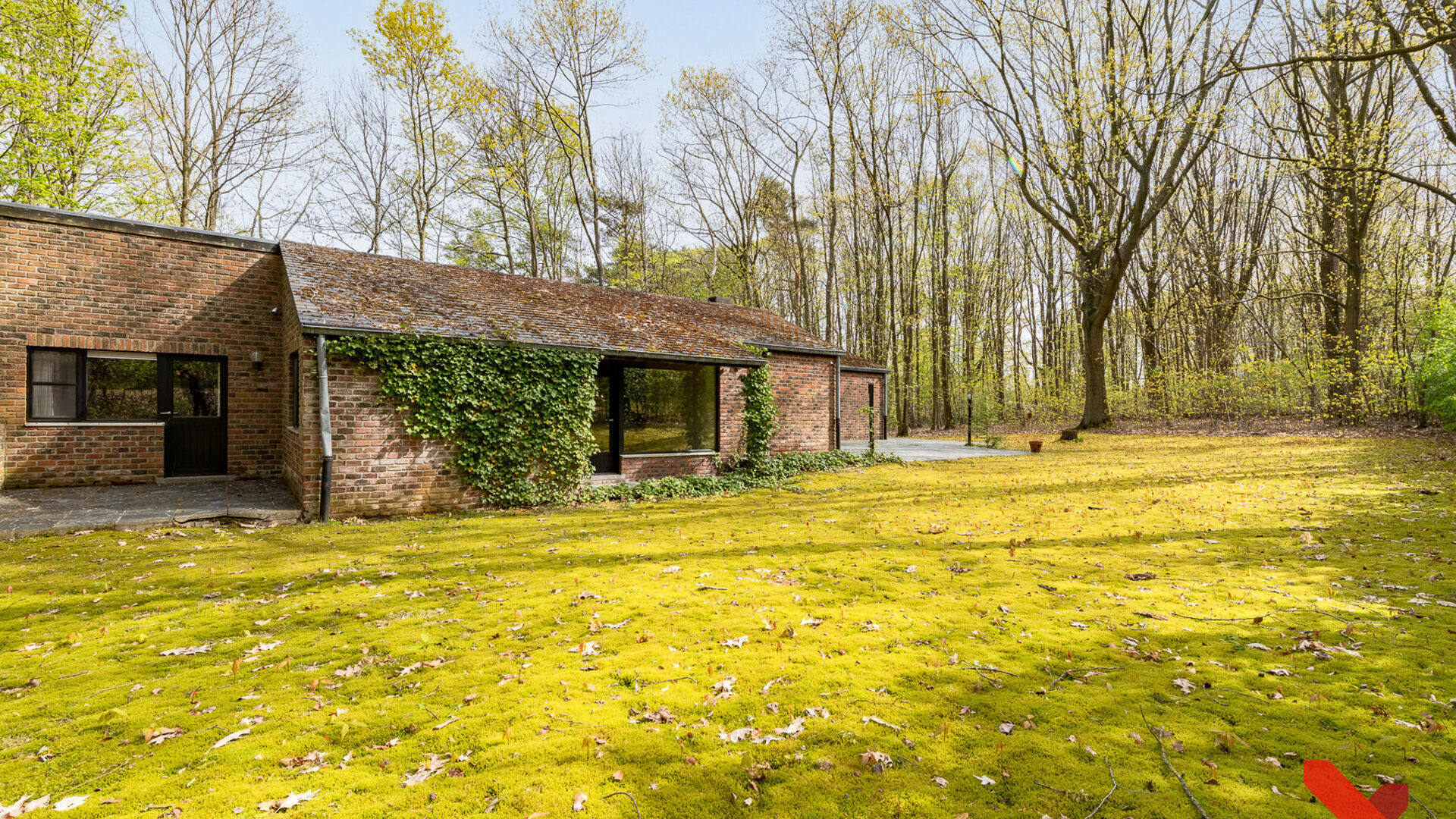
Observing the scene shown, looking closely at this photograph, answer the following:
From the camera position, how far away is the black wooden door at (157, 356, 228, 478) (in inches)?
387

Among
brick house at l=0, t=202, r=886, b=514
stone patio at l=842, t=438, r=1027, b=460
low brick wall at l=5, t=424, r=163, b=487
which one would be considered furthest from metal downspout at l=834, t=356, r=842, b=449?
low brick wall at l=5, t=424, r=163, b=487

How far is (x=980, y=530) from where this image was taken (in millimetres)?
7363

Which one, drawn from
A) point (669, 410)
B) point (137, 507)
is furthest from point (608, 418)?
point (137, 507)

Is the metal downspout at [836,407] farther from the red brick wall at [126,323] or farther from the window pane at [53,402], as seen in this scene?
the window pane at [53,402]

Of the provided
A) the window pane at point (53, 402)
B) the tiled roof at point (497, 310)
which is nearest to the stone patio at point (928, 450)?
the tiled roof at point (497, 310)

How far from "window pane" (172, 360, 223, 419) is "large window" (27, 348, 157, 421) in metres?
0.28

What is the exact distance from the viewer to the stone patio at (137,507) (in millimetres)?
6941

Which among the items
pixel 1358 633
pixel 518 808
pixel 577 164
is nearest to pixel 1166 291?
pixel 577 164

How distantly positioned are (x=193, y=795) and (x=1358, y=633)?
654cm

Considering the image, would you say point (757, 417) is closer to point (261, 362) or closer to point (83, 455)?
point (261, 362)

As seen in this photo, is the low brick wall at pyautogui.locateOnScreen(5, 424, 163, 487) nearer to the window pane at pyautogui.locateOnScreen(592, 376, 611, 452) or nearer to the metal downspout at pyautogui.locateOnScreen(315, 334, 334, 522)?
the metal downspout at pyautogui.locateOnScreen(315, 334, 334, 522)

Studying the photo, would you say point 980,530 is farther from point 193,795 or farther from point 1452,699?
point 193,795

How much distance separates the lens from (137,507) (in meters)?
7.70

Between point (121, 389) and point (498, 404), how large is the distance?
6304 mm
